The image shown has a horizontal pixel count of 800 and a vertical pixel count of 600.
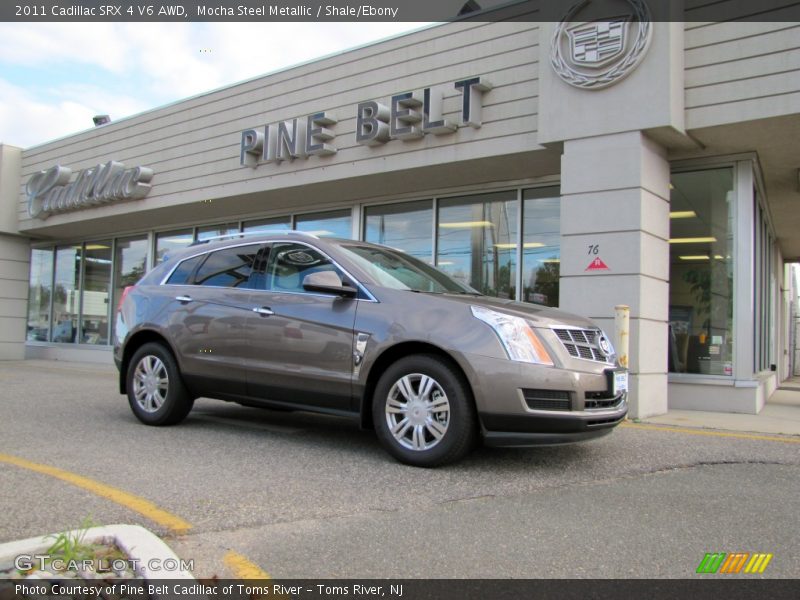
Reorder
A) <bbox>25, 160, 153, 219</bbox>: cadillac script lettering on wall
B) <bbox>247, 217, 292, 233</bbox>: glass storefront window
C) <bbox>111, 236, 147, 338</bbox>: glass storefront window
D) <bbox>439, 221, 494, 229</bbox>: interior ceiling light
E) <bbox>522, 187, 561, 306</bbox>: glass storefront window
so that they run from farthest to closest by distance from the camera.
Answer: <bbox>111, 236, 147, 338</bbox>: glass storefront window → <bbox>25, 160, 153, 219</bbox>: cadillac script lettering on wall → <bbox>247, 217, 292, 233</bbox>: glass storefront window → <bbox>439, 221, 494, 229</bbox>: interior ceiling light → <bbox>522, 187, 561, 306</bbox>: glass storefront window

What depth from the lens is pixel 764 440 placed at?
19.7 ft

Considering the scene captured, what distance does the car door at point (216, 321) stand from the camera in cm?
574

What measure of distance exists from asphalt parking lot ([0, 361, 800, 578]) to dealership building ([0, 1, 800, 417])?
7.24 ft

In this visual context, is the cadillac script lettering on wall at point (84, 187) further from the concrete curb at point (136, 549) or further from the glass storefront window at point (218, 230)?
the concrete curb at point (136, 549)

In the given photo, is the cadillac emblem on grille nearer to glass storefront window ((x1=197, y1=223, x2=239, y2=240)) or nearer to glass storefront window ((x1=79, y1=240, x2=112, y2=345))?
glass storefront window ((x1=197, y1=223, x2=239, y2=240))

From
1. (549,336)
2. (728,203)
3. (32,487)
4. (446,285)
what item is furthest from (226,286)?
(728,203)

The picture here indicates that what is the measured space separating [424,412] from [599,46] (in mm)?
5483

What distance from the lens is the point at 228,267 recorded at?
20.3 ft

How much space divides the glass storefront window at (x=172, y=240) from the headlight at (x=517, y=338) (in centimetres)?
1268

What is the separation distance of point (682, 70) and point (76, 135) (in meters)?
14.2

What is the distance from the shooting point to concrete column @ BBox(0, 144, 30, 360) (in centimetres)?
1758

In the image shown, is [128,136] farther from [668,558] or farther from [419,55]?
[668,558]

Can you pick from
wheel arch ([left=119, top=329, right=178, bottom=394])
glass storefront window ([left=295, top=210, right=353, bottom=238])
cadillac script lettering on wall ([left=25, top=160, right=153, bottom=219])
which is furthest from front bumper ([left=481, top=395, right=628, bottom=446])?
cadillac script lettering on wall ([left=25, top=160, right=153, bottom=219])

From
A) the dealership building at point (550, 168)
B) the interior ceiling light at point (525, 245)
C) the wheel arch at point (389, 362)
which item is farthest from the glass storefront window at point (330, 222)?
the wheel arch at point (389, 362)
